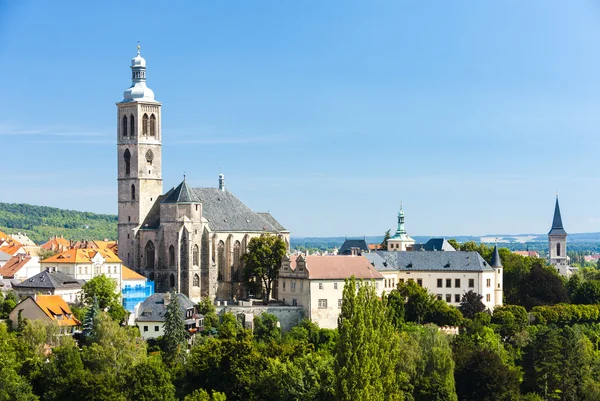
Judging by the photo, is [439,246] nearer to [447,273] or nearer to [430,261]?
[430,261]

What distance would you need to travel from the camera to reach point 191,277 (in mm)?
80625

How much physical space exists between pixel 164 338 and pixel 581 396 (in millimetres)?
24283

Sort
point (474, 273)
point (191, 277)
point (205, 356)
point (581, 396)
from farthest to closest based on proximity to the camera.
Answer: point (474, 273) < point (191, 277) < point (581, 396) < point (205, 356)

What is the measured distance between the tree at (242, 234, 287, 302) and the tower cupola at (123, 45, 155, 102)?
13.5 m

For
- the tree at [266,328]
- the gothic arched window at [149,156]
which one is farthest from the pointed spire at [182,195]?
the tree at [266,328]

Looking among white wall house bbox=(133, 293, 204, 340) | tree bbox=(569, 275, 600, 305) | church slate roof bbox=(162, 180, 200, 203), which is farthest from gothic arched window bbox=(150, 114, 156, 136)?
tree bbox=(569, 275, 600, 305)

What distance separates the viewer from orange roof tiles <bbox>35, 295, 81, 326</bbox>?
69812 mm

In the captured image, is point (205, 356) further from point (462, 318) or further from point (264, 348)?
point (462, 318)

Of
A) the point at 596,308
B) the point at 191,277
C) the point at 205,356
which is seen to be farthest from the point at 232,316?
the point at 596,308

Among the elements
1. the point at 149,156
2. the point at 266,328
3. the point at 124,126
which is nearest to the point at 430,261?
the point at 266,328

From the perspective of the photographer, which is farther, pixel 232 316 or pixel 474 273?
pixel 474 273

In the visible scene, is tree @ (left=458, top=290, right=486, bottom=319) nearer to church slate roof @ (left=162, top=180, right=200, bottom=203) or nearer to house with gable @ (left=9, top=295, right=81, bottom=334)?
church slate roof @ (left=162, top=180, right=200, bottom=203)

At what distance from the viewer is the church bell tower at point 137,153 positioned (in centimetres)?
8431

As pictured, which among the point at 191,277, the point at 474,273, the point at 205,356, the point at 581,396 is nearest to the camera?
the point at 205,356
